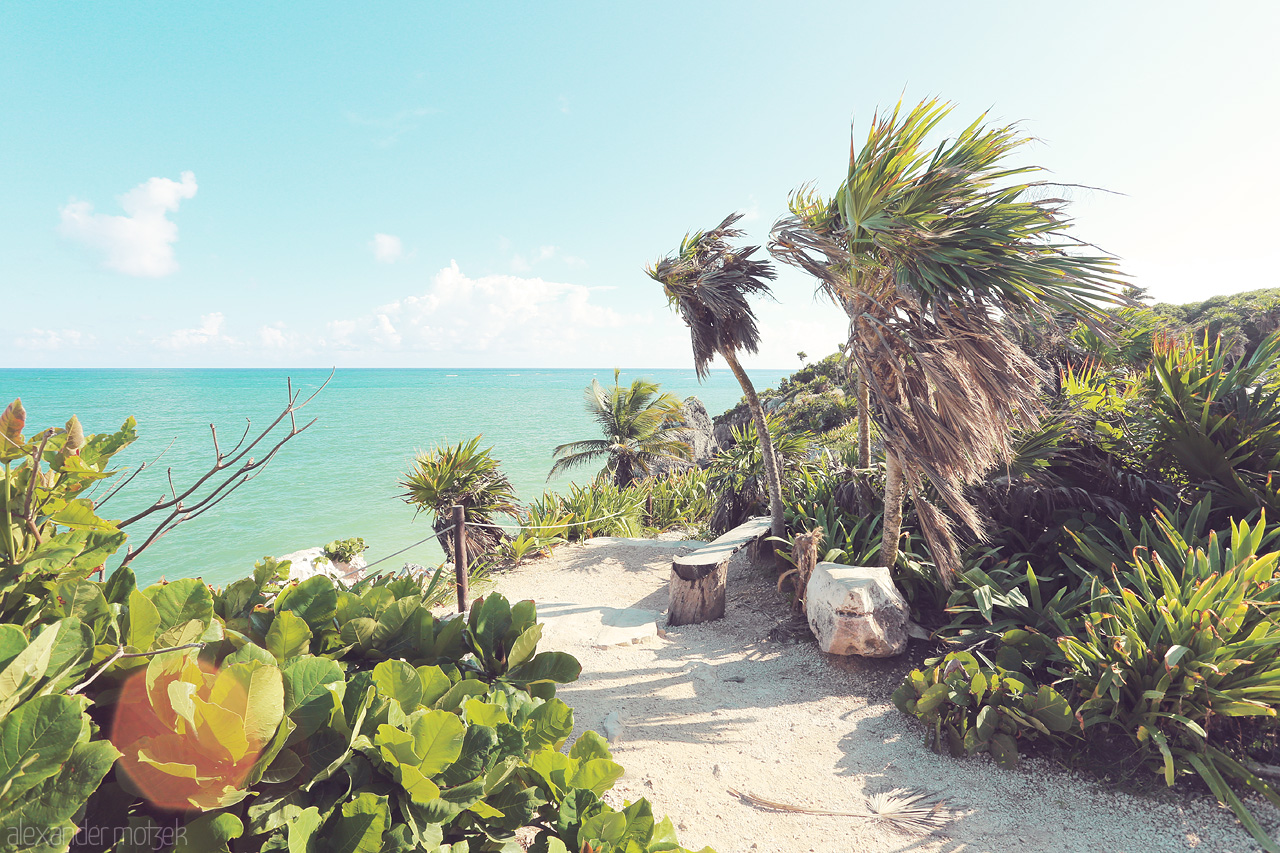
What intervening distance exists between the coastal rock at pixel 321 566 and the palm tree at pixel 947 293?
7876mm

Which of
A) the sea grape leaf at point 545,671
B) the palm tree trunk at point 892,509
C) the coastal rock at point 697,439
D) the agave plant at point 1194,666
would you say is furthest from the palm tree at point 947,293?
the coastal rock at point 697,439

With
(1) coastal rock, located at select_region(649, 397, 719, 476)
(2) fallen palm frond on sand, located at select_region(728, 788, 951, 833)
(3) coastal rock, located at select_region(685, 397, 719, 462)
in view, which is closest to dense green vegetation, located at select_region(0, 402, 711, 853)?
(2) fallen palm frond on sand, located at select_region(728, 788, 951, 833)

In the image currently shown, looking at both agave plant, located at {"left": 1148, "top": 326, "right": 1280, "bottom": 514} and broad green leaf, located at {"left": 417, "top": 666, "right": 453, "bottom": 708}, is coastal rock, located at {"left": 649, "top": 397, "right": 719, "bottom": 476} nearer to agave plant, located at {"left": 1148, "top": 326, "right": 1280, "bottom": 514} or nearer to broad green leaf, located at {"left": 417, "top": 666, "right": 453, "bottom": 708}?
agave plant, located at {"left": 1148, "top": 326, "right": 1280, "bottom": 514}

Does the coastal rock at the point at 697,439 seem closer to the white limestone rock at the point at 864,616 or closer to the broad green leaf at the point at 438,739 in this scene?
the white limestone rock at the point at 864,616

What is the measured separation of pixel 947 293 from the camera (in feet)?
11.7

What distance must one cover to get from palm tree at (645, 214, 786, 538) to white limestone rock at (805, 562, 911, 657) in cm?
189

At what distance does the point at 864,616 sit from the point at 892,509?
91 cm

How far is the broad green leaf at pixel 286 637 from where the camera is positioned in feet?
3.86

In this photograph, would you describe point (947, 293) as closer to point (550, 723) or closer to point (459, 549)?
point (550, 723)

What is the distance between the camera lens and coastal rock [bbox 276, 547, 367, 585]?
8.16 m

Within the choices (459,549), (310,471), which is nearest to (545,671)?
(459,549)

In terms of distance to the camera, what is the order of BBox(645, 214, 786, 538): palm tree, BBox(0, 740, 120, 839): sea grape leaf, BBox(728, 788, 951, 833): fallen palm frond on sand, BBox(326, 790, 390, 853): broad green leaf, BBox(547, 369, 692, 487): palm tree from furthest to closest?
BBox(547, 369, 692, 487): palm tree, BBox(645, 214, 786, 538): palm tree, BBox(728, 788, 951, 833): fallen palm frond on sand, BBox(326, 790, 390, 853): broad green leaf, BBox(0, 740, 120, 839): sea grape leaf

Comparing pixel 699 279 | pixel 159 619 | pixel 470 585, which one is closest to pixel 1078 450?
pixel 699 279

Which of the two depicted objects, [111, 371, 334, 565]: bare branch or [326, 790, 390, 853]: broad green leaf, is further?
[111, 371, 334, 565]: bare branch
